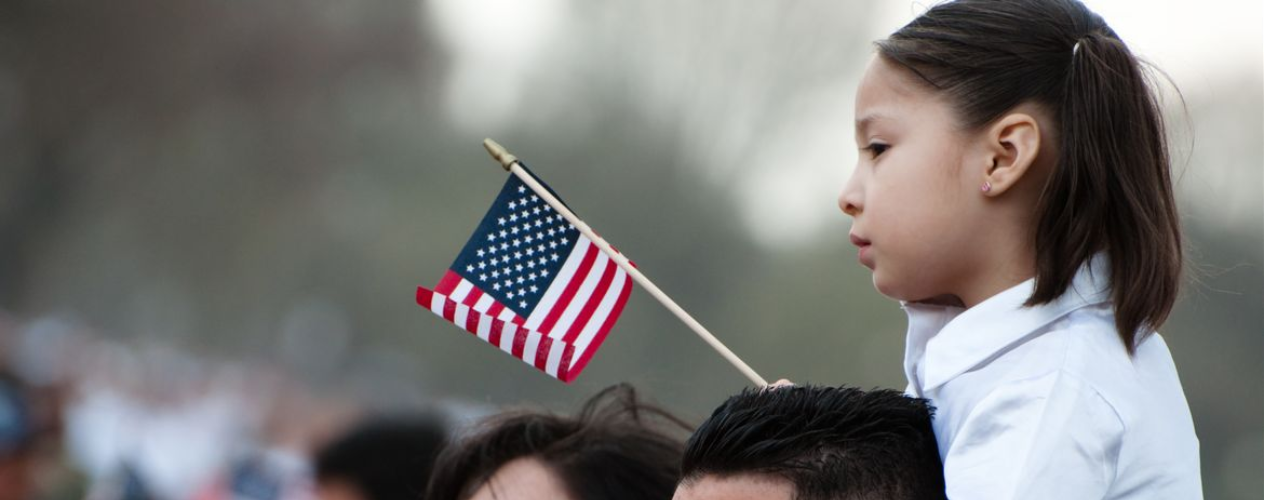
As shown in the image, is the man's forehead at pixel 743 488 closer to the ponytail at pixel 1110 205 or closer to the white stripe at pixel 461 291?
the ponytail at pixel 1110 205

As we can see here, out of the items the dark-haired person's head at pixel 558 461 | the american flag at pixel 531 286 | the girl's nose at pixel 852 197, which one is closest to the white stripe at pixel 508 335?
the american flag at pixel 531 286

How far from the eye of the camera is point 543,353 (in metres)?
1.72

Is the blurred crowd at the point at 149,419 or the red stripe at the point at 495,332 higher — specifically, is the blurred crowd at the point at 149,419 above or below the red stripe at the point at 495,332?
below

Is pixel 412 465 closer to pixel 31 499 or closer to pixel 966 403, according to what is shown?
pixel 966 403

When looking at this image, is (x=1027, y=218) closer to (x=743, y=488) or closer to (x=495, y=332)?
(x=743, y=488)

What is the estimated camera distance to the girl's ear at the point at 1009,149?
1264 millimetres

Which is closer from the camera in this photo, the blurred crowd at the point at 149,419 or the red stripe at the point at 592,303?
the red stripe at the point at 592,303

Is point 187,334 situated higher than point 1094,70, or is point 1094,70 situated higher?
point 1094,70

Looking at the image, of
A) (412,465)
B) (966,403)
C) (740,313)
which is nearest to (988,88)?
(966,403)

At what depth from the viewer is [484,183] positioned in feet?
23.3

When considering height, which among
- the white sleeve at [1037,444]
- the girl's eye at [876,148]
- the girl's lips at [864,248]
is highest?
the girl's eye at [876,148]

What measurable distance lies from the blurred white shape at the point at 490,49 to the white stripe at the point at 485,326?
5.03m

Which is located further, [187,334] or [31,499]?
[187,334]

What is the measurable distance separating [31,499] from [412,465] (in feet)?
12.4
